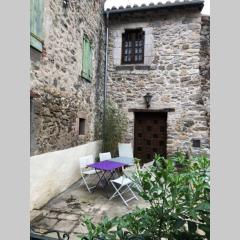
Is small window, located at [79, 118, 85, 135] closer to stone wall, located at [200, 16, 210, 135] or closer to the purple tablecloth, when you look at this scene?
the purple tablecloth

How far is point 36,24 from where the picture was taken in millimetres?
3605

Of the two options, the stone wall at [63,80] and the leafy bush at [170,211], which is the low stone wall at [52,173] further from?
the leafy bush at [170,211]

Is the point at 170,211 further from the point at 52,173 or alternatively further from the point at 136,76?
the point at 136,76

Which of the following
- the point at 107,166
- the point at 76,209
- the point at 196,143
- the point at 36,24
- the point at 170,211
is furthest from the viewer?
the point at 196,143

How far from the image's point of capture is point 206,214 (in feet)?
3.79

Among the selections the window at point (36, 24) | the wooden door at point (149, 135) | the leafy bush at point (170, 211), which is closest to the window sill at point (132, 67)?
the wooden door at point (149, 135)

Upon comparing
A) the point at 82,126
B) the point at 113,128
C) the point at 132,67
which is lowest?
the point at 113,128

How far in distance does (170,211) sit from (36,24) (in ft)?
11.2

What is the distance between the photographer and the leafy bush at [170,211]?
1173 mm

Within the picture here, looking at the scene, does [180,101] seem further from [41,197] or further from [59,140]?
[41,197]

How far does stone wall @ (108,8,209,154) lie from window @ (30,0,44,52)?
12.6 ft

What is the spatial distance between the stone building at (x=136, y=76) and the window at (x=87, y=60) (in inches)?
0.9

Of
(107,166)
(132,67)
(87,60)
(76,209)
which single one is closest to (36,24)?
(87,60)

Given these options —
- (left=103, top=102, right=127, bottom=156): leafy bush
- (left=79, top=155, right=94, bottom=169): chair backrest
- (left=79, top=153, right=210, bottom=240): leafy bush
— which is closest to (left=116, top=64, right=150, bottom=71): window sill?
(left=103, top=102, right=127, bottom=156): leafy bush
